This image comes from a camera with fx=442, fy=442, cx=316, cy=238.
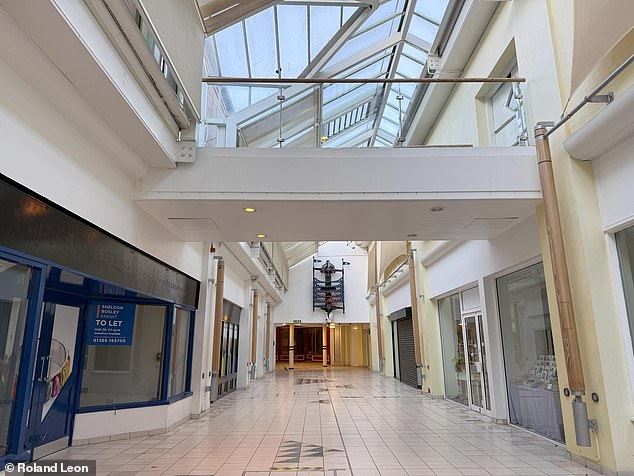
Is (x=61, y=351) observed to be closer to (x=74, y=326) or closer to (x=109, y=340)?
(x=74, y=326)

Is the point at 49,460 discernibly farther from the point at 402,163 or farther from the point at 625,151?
the point at 625,151

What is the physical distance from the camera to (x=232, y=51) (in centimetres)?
682

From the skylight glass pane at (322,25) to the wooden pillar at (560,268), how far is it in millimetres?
4028

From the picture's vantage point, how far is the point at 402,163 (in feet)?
16.9

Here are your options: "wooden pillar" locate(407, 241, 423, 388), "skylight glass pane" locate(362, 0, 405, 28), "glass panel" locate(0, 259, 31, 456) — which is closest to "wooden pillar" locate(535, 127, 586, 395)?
"skylight glass pane" locate(362, 0, 405, 28)

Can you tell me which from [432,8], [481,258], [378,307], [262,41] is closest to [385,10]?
[432,8]

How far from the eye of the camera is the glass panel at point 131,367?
5926 millimetres

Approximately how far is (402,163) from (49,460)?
5.12m

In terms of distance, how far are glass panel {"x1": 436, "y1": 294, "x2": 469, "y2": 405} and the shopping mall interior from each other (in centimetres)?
60

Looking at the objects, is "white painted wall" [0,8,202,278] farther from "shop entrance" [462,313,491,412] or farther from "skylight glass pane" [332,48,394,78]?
"shop entrance" [462,313,491,412]

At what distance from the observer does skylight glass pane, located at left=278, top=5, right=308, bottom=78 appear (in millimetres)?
6977

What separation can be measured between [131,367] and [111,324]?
0.76 meters

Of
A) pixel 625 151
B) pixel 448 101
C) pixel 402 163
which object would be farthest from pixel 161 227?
pixel 625 151

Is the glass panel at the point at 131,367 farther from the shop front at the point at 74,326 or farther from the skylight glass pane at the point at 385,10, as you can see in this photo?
the skylight glass pane at the point at 385,10
